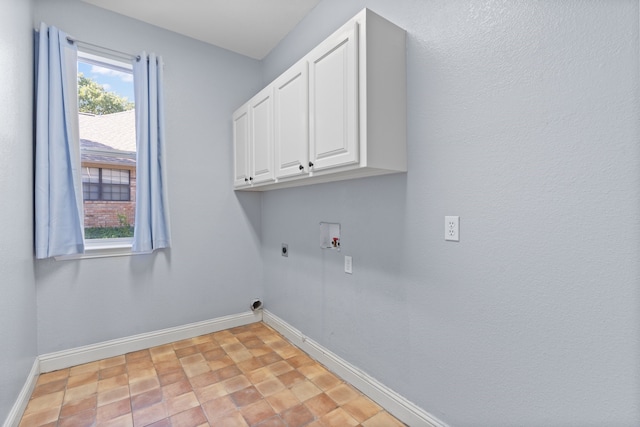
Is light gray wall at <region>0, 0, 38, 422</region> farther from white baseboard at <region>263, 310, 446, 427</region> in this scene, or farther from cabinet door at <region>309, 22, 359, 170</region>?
white baseboard at <region>263, 310, 446, 427</region>

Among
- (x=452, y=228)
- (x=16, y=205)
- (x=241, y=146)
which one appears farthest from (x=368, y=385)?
(x=16, y=205)

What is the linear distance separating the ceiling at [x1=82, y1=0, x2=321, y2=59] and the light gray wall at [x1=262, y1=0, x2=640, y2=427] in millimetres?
1019

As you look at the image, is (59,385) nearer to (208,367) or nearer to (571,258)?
(208,367)

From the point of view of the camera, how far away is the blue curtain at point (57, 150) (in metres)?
2.09

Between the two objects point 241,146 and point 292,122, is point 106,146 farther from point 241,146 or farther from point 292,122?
point 292,122

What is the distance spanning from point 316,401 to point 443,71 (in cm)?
201

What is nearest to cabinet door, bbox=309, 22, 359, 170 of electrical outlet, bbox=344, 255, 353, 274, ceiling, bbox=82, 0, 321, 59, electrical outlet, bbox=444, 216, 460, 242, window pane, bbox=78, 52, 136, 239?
electrical outlet, bbox=444, 216, 460, 242

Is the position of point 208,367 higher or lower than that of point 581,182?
lower

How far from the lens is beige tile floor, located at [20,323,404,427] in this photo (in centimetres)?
171

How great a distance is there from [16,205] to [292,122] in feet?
5.66

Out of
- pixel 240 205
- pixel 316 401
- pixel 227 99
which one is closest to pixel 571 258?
pixel 316 401

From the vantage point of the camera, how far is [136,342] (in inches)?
100

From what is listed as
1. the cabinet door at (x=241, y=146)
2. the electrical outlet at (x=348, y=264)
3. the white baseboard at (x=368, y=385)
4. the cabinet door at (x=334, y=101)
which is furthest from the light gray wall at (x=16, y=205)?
the electrical outlet at (x=348, y=264)

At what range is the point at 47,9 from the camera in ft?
7.25
